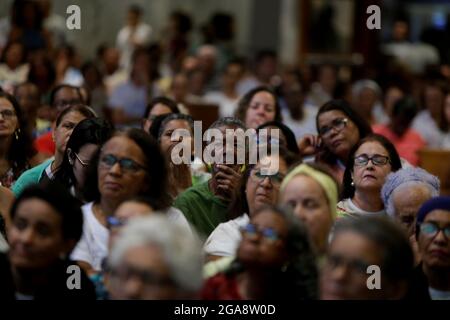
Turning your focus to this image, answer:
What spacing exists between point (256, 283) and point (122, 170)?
1.22 m

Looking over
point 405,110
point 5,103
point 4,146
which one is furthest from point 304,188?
point 405,110

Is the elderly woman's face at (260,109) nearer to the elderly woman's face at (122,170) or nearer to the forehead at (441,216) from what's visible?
the elderly woman's face at (122,170)

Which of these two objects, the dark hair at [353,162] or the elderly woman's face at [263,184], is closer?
the elderly woman's face at [263,184]

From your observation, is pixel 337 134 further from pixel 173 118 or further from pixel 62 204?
pixel 62 204

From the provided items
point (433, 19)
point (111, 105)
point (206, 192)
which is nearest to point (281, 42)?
point (433, 19)

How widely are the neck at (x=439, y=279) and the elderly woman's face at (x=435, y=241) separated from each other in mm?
20

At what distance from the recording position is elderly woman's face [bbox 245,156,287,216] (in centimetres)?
715

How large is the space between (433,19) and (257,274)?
1733cm

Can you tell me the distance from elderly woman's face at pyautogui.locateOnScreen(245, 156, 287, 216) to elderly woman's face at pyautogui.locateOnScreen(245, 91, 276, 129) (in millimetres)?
3387

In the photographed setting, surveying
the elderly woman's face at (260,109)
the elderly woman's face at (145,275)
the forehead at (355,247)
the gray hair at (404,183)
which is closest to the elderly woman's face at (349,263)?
the forehead at (355,247)

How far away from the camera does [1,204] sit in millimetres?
7375

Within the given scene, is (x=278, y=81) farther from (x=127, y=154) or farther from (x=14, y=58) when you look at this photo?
(x=127, y=154)

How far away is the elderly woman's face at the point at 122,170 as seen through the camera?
6.75 meters

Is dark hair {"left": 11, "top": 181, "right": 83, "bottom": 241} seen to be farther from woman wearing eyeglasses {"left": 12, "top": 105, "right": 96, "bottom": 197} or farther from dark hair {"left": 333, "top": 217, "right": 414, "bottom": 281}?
woman wearing eyeglasses {"left": 12, "top": 105, "right": 96, "bottom": 197}
